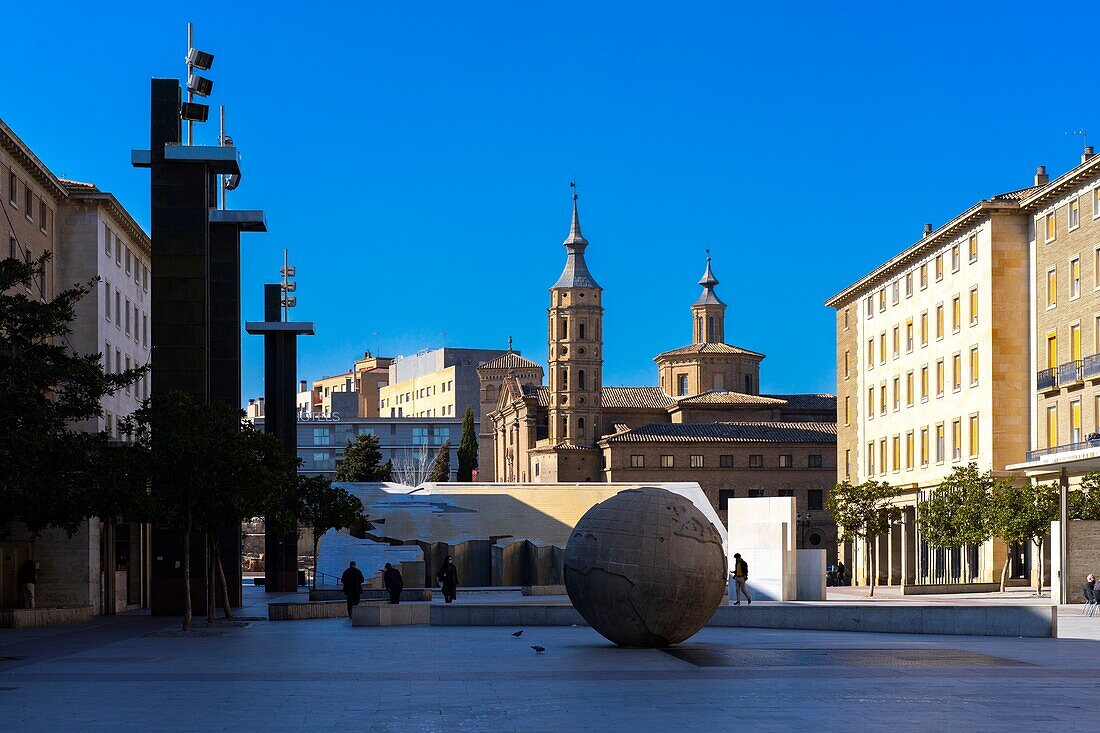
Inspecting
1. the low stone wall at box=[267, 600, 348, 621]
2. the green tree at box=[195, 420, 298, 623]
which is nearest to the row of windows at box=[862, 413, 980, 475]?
the low stone wall at box=[267, 600, 348, 621]

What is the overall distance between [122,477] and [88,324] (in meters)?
27.3

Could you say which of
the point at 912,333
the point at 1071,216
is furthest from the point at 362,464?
the point at 1071,216

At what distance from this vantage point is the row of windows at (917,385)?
72.0 meters

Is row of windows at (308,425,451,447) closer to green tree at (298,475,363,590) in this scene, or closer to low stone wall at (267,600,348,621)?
green tree at (298,475,363,590)

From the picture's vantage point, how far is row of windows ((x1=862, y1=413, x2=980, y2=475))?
7219 cm

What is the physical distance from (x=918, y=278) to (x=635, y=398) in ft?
238

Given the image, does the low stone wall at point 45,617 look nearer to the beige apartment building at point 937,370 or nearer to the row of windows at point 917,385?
the beige apartment building at point 937,370

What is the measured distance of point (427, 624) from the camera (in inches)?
1458

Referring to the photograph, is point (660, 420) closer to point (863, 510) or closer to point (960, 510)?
point (863, 510)

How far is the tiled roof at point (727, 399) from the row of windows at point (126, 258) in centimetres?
8163

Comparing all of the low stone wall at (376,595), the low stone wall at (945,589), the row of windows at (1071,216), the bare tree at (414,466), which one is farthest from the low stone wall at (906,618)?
the bare tree at (414,466)

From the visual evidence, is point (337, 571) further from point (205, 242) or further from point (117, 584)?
point (205, 242)

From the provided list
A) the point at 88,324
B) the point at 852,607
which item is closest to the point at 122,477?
the point at 852,607

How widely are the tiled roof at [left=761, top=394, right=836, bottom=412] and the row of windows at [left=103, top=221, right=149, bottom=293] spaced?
90173 mm
